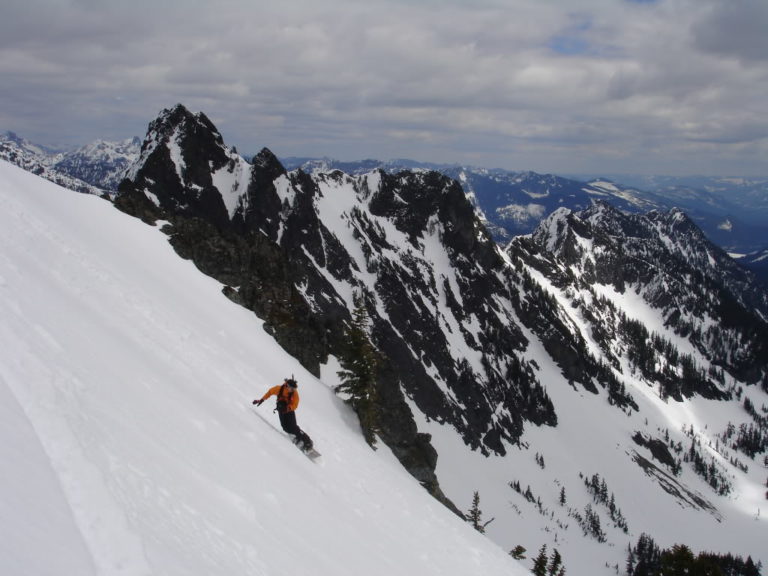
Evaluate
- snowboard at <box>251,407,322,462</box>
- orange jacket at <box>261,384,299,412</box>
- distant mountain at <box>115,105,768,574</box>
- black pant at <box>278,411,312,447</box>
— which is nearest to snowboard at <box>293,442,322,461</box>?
snowboard at <box>251,407,322,462</box>

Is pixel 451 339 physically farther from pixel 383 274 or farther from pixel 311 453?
pixel 311 453

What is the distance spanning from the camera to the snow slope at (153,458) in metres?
6.54

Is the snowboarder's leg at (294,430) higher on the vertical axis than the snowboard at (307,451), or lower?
higher

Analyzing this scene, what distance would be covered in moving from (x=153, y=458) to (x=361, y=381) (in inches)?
992

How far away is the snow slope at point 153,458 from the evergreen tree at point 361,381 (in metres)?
5.21

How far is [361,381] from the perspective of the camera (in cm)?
3422

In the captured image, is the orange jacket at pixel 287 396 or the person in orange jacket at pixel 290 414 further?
the person in orange jacket at pixel 290 414

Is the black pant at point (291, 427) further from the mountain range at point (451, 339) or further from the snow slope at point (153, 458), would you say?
the mountain range at point (451, 339)

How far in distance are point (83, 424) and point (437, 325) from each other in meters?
144

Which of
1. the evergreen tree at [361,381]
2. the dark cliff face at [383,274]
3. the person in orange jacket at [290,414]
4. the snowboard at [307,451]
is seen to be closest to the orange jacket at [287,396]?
the person in orange jacket at [290,414]

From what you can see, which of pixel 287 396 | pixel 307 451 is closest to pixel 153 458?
pixel 287 396

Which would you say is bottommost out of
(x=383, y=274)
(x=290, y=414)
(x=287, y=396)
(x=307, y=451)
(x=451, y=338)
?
(x=307, y=451)

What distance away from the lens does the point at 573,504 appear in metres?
139

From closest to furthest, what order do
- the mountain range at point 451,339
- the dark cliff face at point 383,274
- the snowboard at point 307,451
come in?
the snowboard at point 307,451, the dark cliff face at point 383,274, the mountain range at point 451,339
